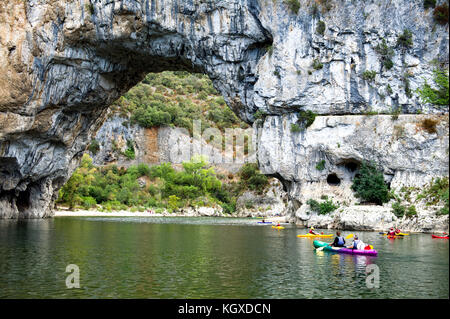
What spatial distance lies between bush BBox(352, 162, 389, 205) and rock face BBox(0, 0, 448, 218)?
3.88 feet

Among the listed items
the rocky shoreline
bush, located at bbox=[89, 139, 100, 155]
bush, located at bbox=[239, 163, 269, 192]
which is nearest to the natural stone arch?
the rocky shoreline

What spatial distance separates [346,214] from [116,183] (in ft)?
174

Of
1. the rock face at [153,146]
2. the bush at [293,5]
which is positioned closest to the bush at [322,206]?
the bush at [293,5]

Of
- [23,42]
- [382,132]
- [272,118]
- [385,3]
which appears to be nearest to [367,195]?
[382,132]

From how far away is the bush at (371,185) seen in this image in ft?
123

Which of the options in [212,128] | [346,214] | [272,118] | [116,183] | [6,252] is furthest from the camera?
[212,128]

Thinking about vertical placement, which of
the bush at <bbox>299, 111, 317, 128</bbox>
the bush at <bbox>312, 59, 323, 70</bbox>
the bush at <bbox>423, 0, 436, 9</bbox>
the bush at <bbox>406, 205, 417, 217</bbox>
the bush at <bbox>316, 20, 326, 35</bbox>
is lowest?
the bush at <bbox>406, 205, 417, 217</bbox>

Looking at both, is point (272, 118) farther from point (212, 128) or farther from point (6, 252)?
point (212, 128)

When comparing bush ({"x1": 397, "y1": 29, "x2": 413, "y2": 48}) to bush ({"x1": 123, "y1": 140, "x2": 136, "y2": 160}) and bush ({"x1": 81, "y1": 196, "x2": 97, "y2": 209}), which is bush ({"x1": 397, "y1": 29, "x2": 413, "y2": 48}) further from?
bush ({"x1": 123, "y1": 140, "x2": 136, "y2": 160})

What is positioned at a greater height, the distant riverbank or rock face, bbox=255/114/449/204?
rock face, bbox=255/114/449/204

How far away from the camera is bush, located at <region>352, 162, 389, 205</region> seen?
123 ft

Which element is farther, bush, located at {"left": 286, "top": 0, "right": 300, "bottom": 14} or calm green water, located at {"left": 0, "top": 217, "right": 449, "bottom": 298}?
bush, located at {"left": 286, "top": 0, "right": 300, "bottom": 14}

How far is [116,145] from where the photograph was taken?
93562 millimetres

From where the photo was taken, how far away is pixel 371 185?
123 feet
